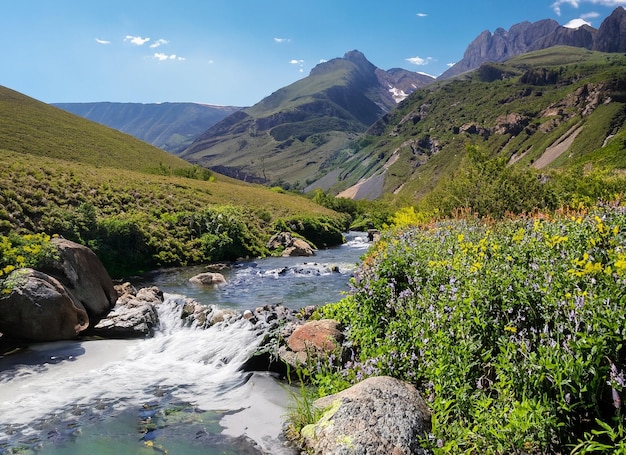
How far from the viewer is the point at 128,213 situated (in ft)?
157

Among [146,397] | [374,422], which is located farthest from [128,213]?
[374,422]

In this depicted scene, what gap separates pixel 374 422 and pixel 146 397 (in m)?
7.49

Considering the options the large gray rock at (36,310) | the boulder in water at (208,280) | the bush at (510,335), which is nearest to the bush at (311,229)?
the boulder in water at (208,280)

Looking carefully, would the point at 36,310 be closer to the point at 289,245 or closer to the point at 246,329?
the point at 246,329

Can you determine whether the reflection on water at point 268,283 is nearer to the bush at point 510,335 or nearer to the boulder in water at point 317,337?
the boulder in water at point 317,337

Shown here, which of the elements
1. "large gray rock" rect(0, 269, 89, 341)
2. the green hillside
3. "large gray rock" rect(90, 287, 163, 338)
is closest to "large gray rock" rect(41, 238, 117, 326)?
"large gray rock" rect(90, 287, 163, 338)

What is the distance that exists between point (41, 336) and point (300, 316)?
393 inches

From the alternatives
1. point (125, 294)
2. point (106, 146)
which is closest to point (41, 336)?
point (125, 294)

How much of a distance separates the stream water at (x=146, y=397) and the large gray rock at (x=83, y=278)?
2933 millimetres

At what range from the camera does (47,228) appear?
119 ft

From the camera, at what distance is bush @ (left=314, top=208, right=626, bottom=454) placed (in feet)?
18.0

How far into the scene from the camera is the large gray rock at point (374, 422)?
6.88 m

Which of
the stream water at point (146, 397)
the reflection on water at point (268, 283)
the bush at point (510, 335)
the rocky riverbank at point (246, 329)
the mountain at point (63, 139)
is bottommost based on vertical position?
the reflection on water at point (268, 283)

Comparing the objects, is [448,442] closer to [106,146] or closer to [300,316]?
[300,316]
